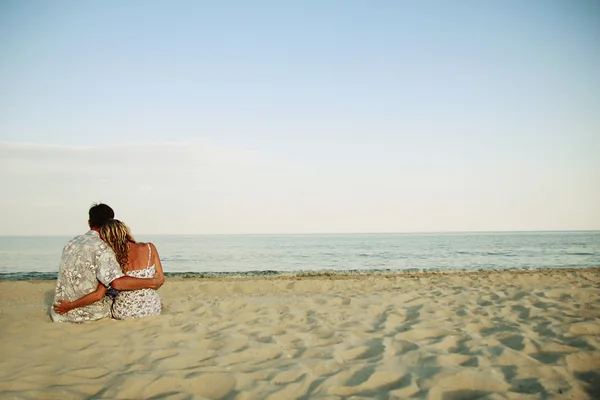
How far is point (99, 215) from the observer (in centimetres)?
486

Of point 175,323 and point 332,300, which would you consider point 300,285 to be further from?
point 175,323

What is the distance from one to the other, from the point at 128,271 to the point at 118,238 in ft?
1.55

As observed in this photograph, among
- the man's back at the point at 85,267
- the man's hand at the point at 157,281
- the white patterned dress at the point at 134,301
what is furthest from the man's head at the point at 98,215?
the man's hand at the point at 157,281

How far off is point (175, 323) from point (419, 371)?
10.6 ft

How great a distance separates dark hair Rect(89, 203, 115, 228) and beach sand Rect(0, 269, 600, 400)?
4.16 feet

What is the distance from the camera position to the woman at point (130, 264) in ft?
15.7

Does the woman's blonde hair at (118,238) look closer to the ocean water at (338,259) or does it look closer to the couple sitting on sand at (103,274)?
the couple sitting on sand at (103,274)

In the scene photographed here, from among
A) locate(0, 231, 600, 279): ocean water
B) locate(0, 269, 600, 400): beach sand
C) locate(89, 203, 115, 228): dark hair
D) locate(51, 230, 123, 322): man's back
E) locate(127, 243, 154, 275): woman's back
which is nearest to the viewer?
locate(0, 269, 600, 400): beach sand

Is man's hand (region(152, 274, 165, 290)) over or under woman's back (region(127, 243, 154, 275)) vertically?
under

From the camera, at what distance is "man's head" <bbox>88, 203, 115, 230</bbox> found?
4.86m

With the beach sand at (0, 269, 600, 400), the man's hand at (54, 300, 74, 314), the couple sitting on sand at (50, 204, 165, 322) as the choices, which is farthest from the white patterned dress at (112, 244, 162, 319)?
the man's hand at (54, 300, 74, 314)

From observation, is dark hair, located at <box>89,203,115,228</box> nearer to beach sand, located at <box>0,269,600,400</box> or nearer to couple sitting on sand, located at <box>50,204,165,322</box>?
couple sitting on sand, located at <box>50,204,165,322</box>

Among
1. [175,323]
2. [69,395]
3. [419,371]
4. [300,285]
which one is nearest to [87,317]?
[175,323]

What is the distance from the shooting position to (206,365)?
3.57 meters
